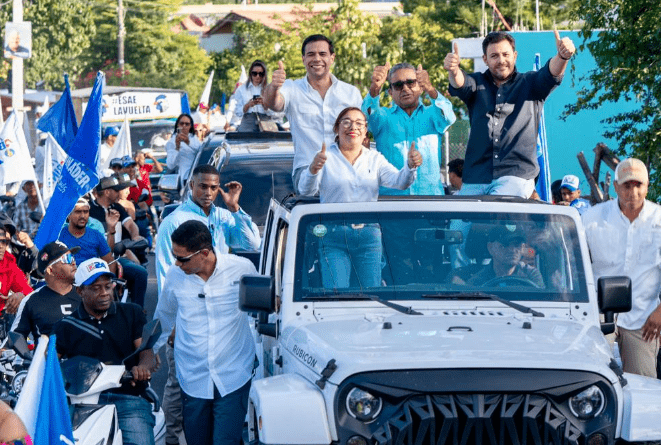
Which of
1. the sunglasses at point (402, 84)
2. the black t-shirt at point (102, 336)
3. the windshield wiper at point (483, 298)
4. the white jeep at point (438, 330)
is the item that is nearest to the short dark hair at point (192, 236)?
the white jeep at point (438, 330)

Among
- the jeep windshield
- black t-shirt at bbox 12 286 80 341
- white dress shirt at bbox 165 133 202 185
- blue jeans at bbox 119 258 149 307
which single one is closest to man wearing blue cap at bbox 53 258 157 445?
black t-shirt at bbox 12 286 80 341

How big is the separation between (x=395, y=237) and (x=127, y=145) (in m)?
18.9

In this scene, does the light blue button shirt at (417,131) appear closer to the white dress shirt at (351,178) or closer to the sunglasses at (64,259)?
the white dress shirt at (351,178)

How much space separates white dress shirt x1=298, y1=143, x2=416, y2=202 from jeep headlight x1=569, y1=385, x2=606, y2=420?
9.16ft

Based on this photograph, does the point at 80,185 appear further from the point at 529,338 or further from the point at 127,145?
the point at 127,145

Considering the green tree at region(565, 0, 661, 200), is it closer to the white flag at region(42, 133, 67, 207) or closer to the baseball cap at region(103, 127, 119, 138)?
the white flag at region(42, 133, 67, 207)

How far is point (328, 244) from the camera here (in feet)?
22.6

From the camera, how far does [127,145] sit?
82.7 ft

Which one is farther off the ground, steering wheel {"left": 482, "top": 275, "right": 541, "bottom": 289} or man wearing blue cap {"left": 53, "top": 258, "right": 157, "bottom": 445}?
steering wheel {"left": 482, "top": 275, "right": 541, "bottom": 289}

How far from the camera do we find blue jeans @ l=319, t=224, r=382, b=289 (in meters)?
6.80

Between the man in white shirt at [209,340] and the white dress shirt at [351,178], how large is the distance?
0.74m

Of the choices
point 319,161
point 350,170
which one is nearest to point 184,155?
point 350,170

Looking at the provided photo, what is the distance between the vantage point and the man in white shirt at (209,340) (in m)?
7.79

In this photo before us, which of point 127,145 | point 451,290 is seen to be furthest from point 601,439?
point 127,145
